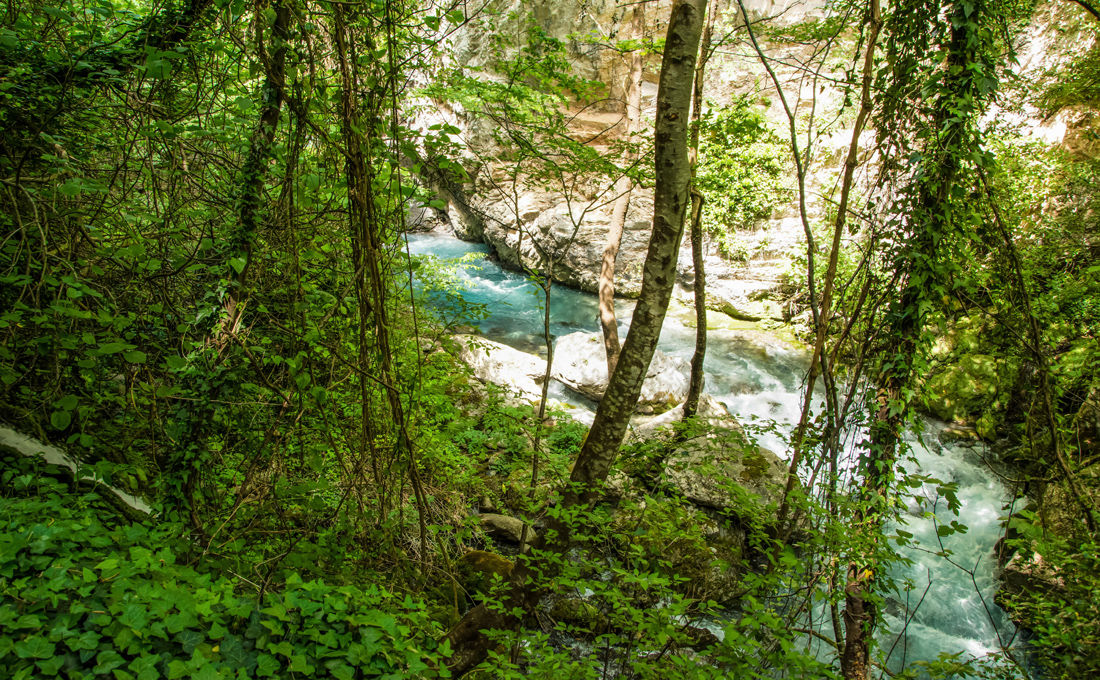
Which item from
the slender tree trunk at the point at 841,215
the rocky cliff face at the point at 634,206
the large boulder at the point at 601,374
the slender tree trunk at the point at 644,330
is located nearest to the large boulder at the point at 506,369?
the large boulder at the point at 601,374

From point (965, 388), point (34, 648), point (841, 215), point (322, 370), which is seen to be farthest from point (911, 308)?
point (965, 388)

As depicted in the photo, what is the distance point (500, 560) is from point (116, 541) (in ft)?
9.86

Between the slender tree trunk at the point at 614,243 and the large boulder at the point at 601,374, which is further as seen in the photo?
the large boulder at the point at 601,374

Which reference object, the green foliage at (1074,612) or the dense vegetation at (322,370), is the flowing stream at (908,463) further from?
the dense vegetation at (322,370)

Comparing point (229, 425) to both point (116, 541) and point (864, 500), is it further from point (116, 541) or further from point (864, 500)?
point (864, 500)

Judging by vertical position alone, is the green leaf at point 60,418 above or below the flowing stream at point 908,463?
above

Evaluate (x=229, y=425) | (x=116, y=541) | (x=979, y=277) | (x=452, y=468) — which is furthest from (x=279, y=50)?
(x=979, y=277)

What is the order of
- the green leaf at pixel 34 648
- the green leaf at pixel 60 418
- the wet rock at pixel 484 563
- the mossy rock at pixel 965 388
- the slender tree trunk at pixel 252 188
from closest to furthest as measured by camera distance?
1. the green leaf at pixel 34 648
2. the green leaf at pixel 60 418
3. the slender tree trunk at pixel 252 188
4. the wet rock at pixel 484 563
5. the mossy rock at pixel 965 388

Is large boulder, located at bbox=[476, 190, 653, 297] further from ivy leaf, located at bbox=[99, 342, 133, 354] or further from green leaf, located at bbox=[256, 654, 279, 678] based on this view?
green leaf, located at bbox=[256, 654, 279, 678]

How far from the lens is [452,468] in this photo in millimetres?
4988

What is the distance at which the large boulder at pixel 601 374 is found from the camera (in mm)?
8758

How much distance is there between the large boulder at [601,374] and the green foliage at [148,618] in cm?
700

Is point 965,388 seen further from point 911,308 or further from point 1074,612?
point 911,308

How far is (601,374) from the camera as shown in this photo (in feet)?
30.2
